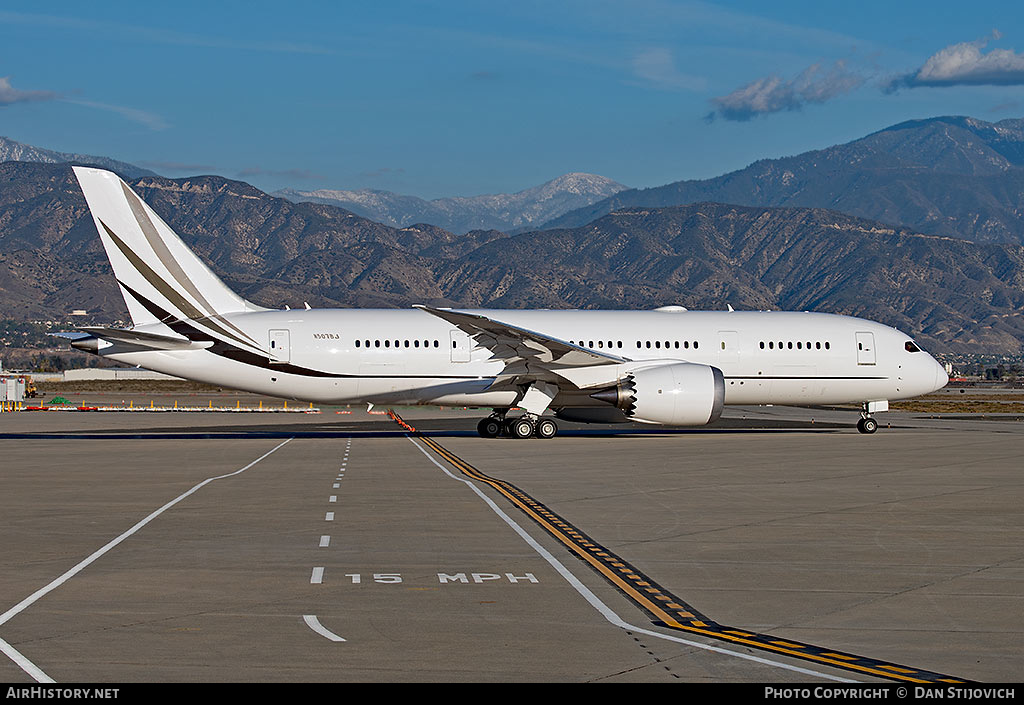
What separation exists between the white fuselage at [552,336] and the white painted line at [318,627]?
86.5ft

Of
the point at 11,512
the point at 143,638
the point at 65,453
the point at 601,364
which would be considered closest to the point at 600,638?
the point at 143,638

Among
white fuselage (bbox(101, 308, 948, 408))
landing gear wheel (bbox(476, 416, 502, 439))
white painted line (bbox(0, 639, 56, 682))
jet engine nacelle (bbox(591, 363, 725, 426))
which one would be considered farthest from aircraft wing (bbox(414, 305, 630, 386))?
white painted line (bbox(0, 639, 56, 682))

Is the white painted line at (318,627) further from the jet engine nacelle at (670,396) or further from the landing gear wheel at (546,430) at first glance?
the landing gear wheel at (546,430)

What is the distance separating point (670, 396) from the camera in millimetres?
35312

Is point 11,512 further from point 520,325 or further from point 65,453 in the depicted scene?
point 520,325

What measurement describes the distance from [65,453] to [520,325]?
47.0 feet

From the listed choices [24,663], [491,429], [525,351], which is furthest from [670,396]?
[24,663]

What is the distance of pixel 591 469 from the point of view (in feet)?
86.9

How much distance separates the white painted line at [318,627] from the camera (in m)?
9.89

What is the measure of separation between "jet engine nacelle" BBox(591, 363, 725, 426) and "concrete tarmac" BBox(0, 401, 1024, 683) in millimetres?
5775

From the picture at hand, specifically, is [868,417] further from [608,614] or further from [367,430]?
[608,614]

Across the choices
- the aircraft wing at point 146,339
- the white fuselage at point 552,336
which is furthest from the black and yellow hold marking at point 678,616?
the aircraft wing at point 146,339

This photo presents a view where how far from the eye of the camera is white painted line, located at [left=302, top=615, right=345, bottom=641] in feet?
32.4

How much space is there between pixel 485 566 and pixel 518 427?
23.3 meters
